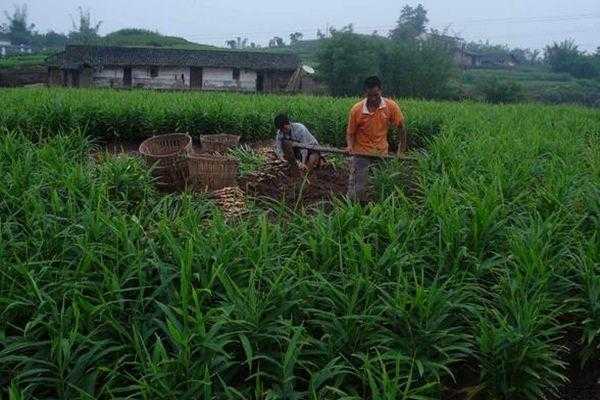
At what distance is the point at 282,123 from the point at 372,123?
1.02 metres

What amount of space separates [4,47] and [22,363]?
5990 centimetres

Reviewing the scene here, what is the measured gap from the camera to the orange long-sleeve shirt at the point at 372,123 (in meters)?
6.34

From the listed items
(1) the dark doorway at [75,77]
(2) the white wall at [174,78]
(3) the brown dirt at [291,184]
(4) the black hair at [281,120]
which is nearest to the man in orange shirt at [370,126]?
(3) the brown dirt at [291,184]

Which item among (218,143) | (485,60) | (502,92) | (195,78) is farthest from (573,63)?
(218,143)

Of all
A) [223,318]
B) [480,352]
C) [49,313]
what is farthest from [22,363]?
[480,352]

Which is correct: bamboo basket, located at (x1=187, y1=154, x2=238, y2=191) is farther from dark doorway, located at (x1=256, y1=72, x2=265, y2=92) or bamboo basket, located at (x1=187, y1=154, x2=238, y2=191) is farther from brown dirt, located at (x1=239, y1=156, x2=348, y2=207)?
dark doorway, located at (x1=256, y1=72, x2=265, y2=92)

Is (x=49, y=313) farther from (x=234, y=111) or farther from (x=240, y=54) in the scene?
(x=240, y=54)

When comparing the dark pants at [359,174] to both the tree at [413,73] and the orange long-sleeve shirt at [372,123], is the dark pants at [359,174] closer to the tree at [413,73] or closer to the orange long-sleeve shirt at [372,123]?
the orange long-sleeve shirt at [372,123]

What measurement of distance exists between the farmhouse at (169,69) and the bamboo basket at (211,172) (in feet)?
80.4

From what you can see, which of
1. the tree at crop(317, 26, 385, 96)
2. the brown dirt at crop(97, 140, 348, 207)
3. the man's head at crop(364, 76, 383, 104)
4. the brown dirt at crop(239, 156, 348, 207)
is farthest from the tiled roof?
the man's head at crop(364, 76, 383, 104)

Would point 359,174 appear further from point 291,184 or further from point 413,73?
point 413,73

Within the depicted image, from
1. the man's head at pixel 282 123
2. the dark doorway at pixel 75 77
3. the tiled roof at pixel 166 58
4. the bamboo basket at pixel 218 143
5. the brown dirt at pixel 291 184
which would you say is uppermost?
the tiled roof at pixel 166 58

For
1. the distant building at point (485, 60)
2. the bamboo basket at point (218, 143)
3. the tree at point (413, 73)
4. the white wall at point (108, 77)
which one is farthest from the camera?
the distant building at point (485, 60)

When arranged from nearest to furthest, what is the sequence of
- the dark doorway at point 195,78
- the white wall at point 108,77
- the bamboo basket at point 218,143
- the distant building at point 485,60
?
the bamboo basket at point 218,143 → the white wall at point 108,77 → the dark doorway at point 195,78 → the distant building at point 485,60
